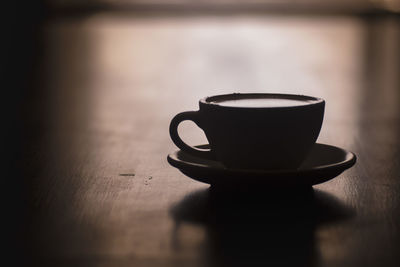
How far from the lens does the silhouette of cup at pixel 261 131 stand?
589 millimetres

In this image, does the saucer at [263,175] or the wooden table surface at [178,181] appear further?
the saucer at [263,175]

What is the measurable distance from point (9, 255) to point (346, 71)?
1.46 metres

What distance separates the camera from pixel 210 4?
578 centimetres

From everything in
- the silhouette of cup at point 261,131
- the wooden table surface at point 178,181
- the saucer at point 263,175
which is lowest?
the wooden table surface at point 178,181

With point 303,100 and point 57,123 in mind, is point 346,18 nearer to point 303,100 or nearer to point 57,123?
point 57,123

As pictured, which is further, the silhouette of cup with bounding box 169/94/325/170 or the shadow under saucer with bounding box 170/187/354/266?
the silhouette of cup with bounding box 169/94/325/170

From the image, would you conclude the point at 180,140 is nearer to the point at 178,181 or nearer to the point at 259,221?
the point at 178,181

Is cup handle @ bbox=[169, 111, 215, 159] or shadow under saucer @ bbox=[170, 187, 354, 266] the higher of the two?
cup handle @ bbox=[169, 111, 215, 159]

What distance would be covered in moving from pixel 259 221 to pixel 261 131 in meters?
0.10

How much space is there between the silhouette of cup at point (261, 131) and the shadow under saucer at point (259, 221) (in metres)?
0.03

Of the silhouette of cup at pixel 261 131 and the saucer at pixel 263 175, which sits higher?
the silhouette of cup at pixel 261 131

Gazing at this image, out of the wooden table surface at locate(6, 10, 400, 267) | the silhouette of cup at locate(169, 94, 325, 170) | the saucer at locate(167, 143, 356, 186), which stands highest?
the silhouette of cup at locate(169, 94, 325, 170)

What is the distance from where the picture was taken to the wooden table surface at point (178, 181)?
459mm

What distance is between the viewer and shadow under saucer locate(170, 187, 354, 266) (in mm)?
446
